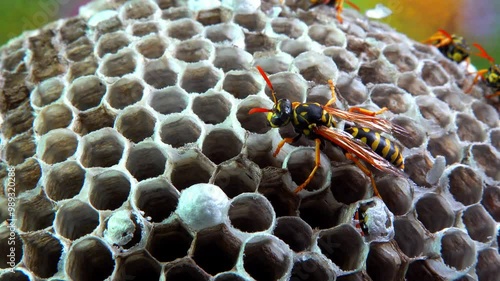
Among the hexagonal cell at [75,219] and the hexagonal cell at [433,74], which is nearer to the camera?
the hexagonal cell at [75,219]

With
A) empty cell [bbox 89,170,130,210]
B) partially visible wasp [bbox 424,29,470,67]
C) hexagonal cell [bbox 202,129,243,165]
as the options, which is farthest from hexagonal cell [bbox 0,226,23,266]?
partially visible wasp [bbox 424,29,470,67]

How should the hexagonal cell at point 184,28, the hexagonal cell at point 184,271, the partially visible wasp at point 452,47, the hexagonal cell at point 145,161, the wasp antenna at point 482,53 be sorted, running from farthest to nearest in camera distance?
1. the wasp antenna at point 482,53
2. the partially visible wasp at point 452,47
3. the hexagonal cell at point 184,28
4. the hexagonal cell at point 145,161
5. the hexagonal cell at point 184,271

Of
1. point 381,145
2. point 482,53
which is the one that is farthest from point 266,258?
point 482,53

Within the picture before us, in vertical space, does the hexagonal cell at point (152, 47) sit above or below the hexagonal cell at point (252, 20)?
below

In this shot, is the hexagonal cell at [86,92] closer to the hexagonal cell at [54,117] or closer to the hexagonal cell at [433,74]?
the hexagonal cell at [54,117]

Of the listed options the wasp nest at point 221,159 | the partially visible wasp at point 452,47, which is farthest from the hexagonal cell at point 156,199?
the partially visible wasp at point 452,47

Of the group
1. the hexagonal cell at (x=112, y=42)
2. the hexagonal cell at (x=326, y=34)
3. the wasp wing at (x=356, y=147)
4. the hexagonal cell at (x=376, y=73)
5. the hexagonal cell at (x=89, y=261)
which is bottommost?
the hexagonal cell at (x=89, y=261)

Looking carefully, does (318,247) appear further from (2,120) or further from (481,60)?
(481,60)

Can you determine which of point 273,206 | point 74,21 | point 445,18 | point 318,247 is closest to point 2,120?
point 74,21
